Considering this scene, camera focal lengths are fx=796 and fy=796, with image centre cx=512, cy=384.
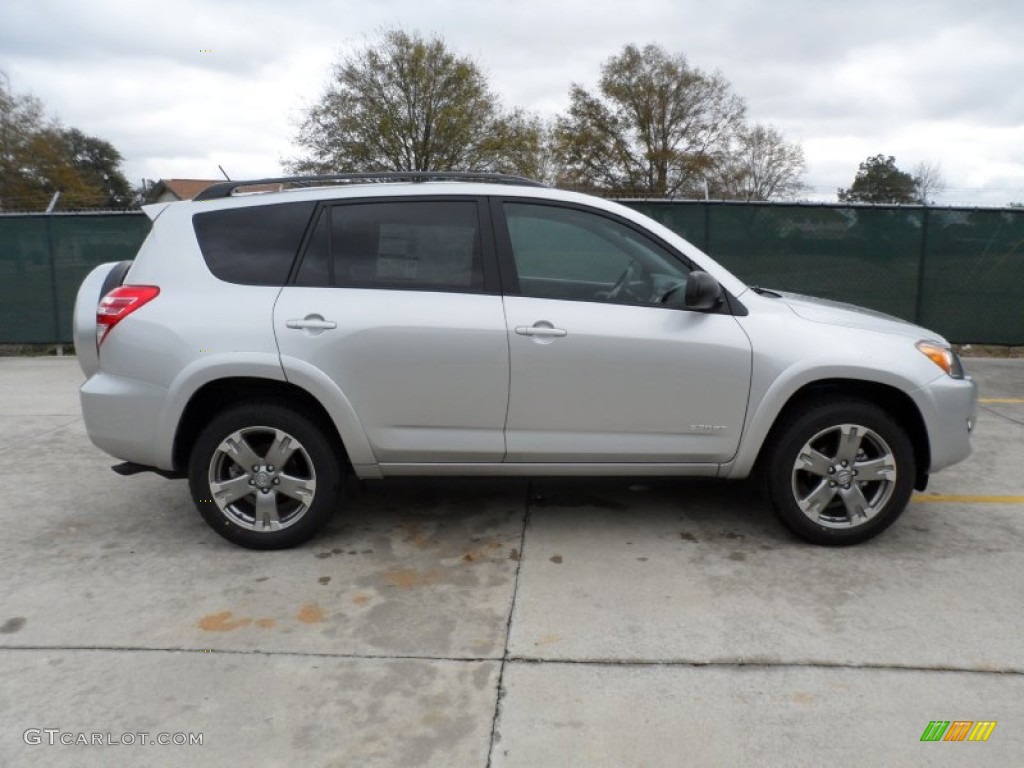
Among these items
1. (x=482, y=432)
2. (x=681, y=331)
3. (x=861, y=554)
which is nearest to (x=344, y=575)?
(x=482, y=432)

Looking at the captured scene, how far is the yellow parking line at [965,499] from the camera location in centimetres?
479

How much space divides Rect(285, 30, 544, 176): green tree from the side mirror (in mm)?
30202

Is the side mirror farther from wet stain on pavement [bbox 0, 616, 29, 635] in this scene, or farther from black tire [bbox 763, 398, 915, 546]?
wet stain on pavement [bbox 0, 616, 29, 635]

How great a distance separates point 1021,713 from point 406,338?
2844 mm

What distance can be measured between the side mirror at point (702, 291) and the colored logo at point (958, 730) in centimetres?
196

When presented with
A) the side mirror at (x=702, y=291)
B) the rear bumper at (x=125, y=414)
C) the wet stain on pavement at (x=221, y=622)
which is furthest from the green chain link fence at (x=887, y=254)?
the wet stain on pavement at (x=221, y=622)

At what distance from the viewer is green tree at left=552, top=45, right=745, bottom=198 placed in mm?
44906

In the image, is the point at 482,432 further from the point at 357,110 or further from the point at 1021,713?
the point at 357,110

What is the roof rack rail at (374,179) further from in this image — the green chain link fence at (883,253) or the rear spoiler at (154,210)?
the green chain link fence at (883,253)

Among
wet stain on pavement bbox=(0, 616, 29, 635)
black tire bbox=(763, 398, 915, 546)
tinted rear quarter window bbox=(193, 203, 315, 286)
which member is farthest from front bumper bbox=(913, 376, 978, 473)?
wet stain on pavement bbox=(0, 616, 29, 635)

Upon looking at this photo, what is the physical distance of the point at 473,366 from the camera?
387 centimetres

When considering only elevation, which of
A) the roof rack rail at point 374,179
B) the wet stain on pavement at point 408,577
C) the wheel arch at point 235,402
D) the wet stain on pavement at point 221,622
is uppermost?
the roof rack rail at point 374,179

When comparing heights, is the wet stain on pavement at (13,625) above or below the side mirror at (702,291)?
below

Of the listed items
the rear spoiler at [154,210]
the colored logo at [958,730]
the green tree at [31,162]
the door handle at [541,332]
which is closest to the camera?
the colored logo at [958,730]
